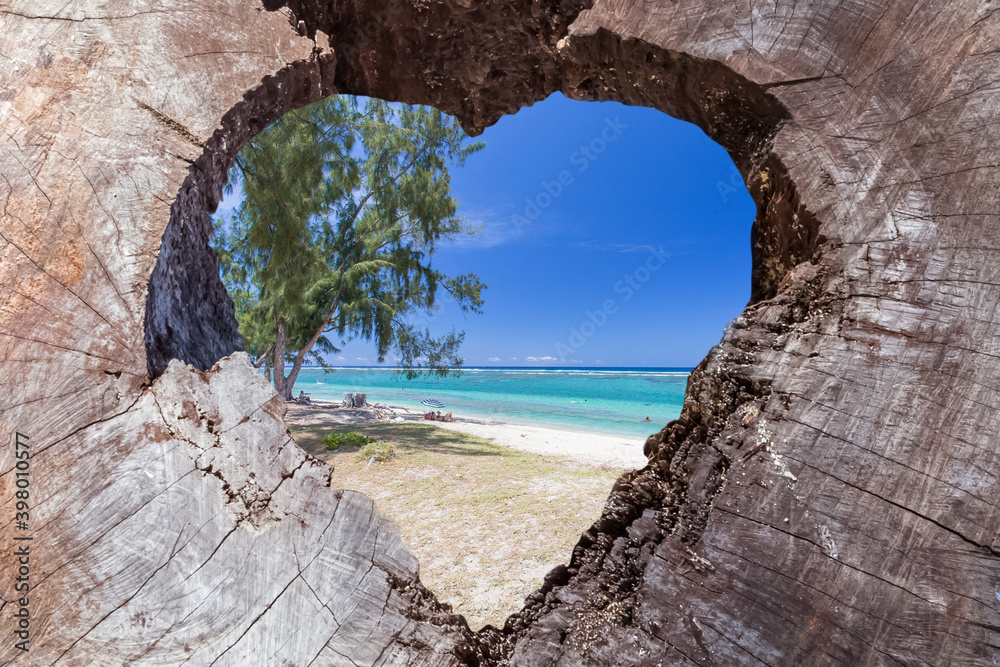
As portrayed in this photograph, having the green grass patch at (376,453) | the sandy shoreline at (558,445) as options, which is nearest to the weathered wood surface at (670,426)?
the green grass patch at (376,453)

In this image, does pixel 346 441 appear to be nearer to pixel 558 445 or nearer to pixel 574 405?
pixel 558 445

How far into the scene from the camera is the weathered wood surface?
0.72 meters

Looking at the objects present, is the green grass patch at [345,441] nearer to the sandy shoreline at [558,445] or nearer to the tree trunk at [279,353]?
the tree trunk at [279,353]

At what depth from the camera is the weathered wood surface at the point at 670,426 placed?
723 millimetres

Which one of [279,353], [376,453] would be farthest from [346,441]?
[279,353]

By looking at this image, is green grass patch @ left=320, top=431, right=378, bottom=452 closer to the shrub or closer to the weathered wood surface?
the shrub

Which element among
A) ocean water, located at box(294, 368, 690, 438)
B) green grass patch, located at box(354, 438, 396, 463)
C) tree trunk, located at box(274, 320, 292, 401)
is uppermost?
tree trunk, located at box(274, 320, 292, 401)

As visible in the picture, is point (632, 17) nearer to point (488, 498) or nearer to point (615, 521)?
point (615, 521)

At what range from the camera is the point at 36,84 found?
102 cm

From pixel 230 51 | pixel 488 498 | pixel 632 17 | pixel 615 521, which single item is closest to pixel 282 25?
pixel 230 51

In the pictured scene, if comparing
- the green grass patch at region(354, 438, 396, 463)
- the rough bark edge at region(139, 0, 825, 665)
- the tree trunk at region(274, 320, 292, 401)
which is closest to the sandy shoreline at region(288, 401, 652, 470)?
the tree trunk at region(274, 320, 292, 401)

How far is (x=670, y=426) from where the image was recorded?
3.18 feet

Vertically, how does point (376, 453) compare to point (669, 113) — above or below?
below

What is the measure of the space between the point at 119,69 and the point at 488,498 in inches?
205
